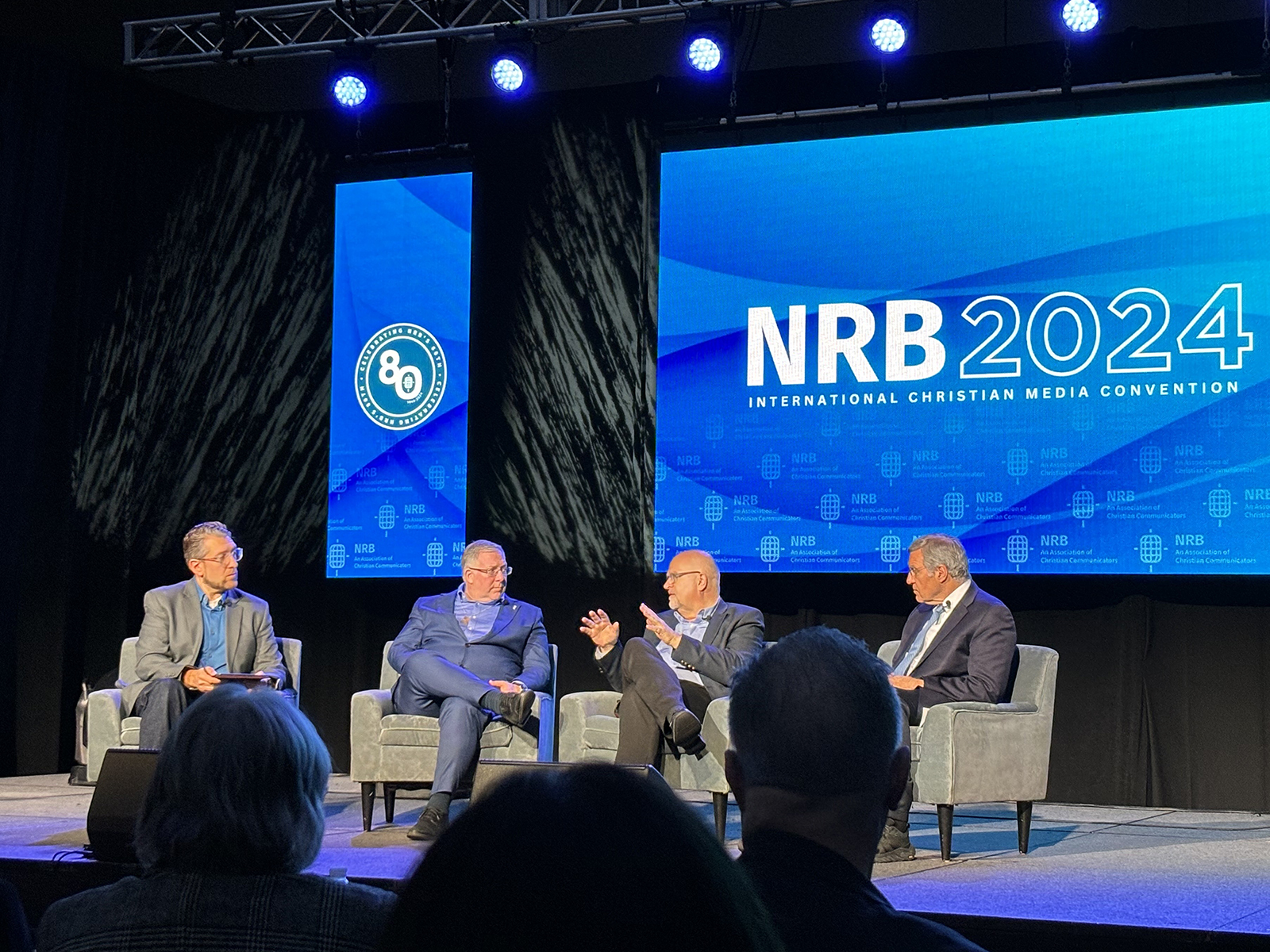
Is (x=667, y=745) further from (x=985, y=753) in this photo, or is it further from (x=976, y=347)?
(x=976, y=347)

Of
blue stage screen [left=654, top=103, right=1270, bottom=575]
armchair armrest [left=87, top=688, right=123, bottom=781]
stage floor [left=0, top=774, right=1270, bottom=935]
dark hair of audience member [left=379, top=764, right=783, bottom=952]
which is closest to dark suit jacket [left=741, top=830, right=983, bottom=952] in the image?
dark hair of audience member [left=379, top=764, right=783, bottom=952]

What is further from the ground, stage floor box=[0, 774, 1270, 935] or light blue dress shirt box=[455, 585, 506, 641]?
light blue dress shirt box=[455, 585, 506, 641]

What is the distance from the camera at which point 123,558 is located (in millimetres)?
7297

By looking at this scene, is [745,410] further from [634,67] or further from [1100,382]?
[634,67]

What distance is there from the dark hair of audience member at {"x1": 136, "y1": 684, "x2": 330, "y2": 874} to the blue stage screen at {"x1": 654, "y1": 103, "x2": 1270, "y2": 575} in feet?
15.7

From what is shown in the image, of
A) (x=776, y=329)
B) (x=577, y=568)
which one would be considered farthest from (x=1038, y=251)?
(x=577, y=568)

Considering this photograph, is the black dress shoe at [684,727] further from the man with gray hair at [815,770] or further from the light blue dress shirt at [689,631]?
the man with gray hair at [815,770]

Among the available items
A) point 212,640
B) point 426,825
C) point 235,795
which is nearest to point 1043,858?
point 426,825

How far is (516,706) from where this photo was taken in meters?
4.76

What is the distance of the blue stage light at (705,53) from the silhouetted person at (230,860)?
4953 mm

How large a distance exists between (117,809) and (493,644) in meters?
1.68

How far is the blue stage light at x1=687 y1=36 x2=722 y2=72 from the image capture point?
5.91 m

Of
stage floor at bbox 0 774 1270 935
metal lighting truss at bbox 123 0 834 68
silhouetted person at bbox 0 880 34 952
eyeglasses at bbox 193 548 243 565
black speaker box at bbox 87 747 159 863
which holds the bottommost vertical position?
stage floor at bbox 0 774 1270 935

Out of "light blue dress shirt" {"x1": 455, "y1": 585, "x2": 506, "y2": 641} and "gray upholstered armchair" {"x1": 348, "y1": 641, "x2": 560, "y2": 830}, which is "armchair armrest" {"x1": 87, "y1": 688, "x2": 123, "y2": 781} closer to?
"gray upholstered armchair" {"x1": 348, "y1": 641, "x2": 560, "y2": 830}
